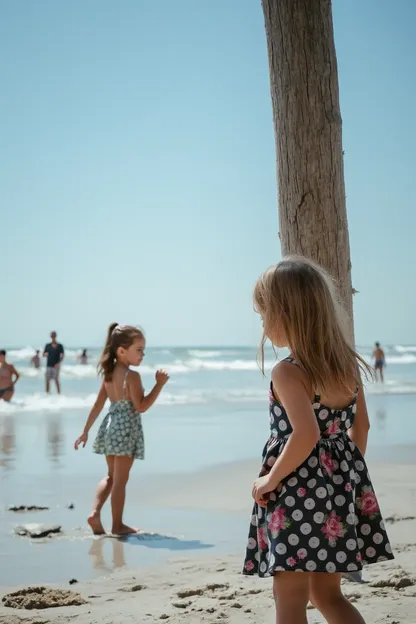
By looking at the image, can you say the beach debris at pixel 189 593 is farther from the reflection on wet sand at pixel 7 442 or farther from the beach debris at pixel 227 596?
the reflection on wet sand at pixel 7 442

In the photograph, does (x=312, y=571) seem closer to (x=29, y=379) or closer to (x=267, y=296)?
(x=267, y=296)

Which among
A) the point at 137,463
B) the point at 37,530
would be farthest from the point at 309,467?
the point at 137,463

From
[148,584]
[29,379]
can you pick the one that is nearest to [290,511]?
[148,584]

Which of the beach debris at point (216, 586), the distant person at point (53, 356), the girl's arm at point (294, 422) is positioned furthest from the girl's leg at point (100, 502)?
the distant person at point (53, 356)

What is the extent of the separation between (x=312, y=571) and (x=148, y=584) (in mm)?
2248

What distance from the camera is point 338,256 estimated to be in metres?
4.37

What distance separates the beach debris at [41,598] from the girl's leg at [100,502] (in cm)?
150

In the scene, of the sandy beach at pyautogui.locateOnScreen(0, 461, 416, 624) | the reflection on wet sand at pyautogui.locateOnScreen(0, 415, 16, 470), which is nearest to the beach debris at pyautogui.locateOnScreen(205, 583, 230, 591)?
the sandy beach at pyautogui.locateOnScreen(0, 461, 416, 624)

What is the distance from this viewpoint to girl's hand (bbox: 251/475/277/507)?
9.75 feet

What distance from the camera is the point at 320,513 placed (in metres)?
2.96

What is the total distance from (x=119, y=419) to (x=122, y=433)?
0.11 meters

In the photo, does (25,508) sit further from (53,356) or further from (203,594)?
(53,356)

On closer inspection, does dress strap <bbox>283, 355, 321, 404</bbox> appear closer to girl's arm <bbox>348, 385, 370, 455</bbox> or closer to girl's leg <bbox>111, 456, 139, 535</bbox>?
girl's arm <bbox>348, 385, 370, 455</bbox>

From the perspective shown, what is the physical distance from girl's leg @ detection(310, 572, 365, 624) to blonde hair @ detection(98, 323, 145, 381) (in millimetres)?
3571
